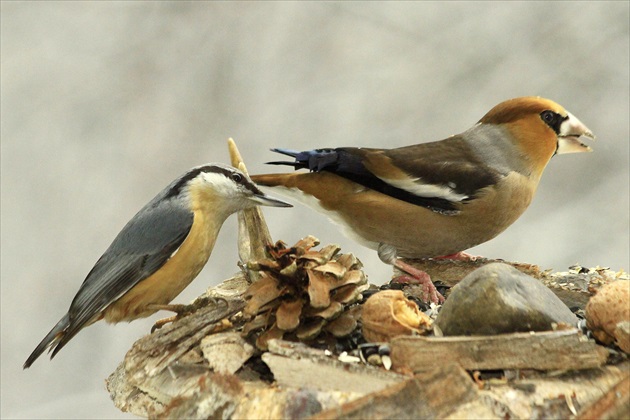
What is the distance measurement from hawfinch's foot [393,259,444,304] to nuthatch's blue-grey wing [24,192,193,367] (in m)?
0.58

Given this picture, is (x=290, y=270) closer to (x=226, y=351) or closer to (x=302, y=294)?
(x=302, y=294)

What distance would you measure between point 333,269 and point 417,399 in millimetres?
396

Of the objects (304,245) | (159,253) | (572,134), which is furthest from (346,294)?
(572,134)

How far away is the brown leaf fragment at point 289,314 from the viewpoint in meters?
1.48

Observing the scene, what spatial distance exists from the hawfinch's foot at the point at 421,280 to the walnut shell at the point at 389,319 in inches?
15.3

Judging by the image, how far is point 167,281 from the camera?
1.79m

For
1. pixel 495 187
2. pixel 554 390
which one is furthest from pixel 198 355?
pixel 495 187

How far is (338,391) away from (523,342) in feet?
1.12

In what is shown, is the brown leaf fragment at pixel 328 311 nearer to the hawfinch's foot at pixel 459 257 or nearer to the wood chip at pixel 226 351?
the wood chip at pixel 226 351

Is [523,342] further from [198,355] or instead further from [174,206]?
[174,206]

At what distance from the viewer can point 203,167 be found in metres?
1.93

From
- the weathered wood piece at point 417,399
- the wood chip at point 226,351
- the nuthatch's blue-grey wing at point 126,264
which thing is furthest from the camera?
the nuthatch's blue-grey wing at point 126,264

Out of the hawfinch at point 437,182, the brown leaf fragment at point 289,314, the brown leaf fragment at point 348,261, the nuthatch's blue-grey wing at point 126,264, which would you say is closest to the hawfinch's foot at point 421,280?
the hawfinch at point 437,182

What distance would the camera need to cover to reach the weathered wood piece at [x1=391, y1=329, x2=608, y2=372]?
1341 mm
